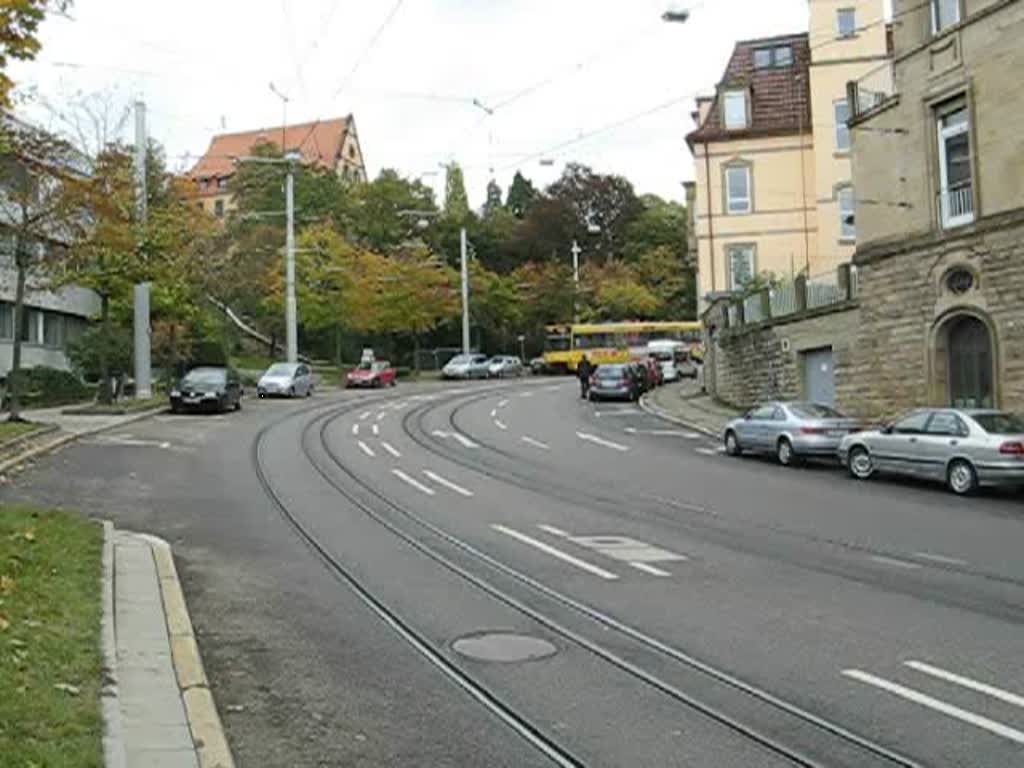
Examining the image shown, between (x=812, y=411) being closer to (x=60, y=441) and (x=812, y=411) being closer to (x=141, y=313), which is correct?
(x=60, y=441)

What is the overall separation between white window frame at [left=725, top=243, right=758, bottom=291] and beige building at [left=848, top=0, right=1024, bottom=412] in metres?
20.4

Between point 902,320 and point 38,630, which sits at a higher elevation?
point 902,320

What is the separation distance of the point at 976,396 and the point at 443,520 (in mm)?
14753

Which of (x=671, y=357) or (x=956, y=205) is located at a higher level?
(x=956, y=205)

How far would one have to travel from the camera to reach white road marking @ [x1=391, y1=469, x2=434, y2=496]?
17.8 meters

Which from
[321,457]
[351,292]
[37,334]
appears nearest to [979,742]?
[321,457]

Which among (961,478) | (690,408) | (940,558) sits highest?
(690,408)

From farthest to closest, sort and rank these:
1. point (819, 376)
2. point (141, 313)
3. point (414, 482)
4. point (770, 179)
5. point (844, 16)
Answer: point (770, 179)
point (844, 16)
point (141, 313)
point (819, 376)
point (414, 482)

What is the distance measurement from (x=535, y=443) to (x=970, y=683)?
2016cm

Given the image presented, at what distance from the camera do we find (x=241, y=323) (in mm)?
69000

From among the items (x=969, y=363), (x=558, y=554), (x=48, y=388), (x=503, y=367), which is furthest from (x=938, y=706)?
(x=503, y=367)

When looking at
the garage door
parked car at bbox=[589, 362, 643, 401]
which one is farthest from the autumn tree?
parked car at bbox=[589, 362, 643, 401]

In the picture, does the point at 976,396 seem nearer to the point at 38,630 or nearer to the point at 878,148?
the point at 878,148

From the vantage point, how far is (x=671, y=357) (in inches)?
2443
